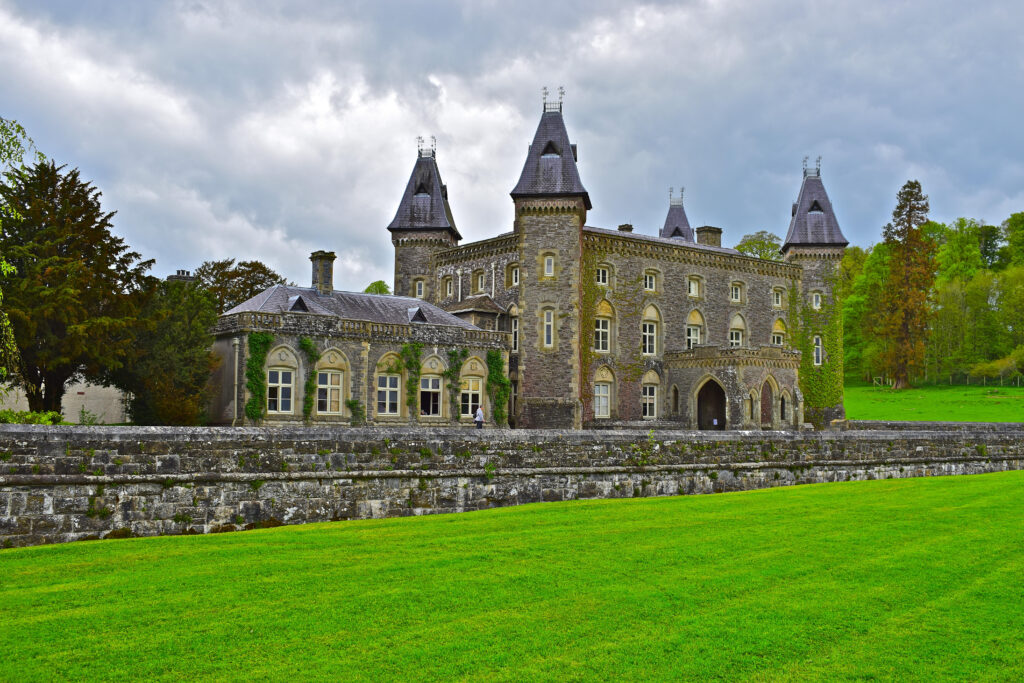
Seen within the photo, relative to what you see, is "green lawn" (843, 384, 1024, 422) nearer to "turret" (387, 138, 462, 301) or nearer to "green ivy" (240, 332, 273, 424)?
"turret" (387, 138, 462, 301)

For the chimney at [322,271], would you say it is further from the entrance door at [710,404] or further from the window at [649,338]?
the entrance door at [710,404]

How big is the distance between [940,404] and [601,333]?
27757 mm

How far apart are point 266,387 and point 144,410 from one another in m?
5.23

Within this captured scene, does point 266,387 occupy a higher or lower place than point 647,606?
higher

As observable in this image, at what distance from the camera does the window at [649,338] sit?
42844 mm

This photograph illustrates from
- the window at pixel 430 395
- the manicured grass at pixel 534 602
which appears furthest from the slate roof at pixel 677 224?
the manicured grass at pixel 534 602

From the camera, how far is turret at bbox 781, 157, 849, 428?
47.3 metres

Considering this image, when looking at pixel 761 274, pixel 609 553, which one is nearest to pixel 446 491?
pixel 609 553

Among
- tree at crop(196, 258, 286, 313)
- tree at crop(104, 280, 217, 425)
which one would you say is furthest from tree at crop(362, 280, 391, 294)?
tree at crop(104, 280, 217, 425)

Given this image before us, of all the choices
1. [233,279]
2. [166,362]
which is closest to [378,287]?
[233,279]

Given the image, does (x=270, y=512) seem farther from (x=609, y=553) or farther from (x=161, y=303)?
(x=161, y=303)

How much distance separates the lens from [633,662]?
7.49 meters

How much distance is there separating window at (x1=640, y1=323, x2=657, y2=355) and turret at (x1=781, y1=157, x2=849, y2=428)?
938 cm

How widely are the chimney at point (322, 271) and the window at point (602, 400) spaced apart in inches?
528
